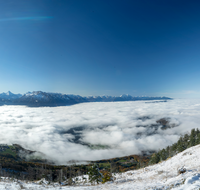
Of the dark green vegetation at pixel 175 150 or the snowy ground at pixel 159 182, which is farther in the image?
the dark green vegetation at pixel 175 150

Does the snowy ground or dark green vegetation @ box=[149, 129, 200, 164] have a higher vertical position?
the snowy ground

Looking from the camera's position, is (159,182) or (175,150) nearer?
(159,182)

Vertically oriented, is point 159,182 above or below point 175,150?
above

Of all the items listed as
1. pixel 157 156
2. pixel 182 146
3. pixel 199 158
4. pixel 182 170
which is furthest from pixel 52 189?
pixel 182 146

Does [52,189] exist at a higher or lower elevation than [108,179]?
higher

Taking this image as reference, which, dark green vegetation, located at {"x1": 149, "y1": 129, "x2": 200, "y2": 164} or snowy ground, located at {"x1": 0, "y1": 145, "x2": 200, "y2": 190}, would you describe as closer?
snowy ground, located at {"x1": 0, "y1": 145, "x2": 200, "y2": 190}

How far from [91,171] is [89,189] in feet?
43.2

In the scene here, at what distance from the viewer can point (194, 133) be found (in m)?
98.9

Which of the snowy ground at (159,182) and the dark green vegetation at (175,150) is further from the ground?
the snowy ground at (159,182)

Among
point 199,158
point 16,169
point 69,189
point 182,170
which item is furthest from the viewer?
point 16,169

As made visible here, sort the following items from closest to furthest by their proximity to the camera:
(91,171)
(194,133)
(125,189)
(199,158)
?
(125,189)
(199,158)
(91,171)
(194,133)

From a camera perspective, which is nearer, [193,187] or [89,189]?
[193,187]

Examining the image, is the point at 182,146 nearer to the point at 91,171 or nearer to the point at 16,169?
the point at 91,171

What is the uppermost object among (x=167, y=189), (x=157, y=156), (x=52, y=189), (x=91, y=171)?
(x=167, y=189)
